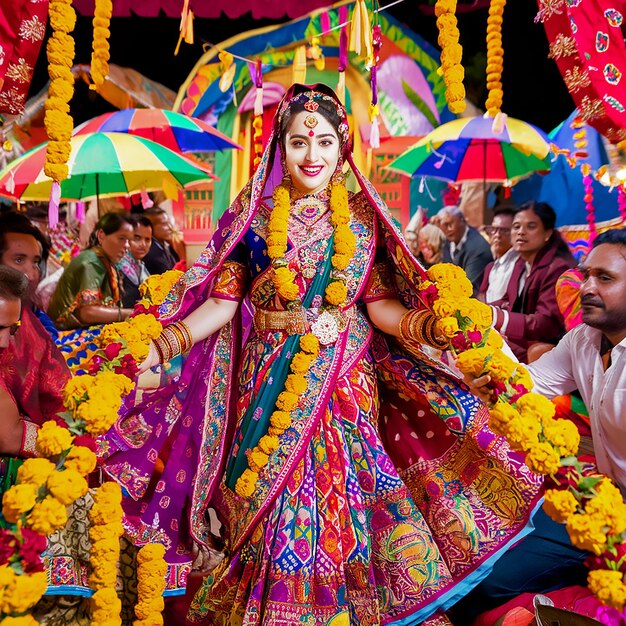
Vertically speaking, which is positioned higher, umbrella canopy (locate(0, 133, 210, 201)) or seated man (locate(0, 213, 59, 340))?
umbrella canopy (locate(0, 133, 210, 201))

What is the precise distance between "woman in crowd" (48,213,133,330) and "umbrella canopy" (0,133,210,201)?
0.47m

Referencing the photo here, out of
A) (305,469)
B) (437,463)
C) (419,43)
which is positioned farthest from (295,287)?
(419,43)

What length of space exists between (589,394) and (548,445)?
773 mm

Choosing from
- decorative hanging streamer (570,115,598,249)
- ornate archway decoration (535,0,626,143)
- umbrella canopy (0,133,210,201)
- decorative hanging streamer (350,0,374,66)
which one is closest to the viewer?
ornate archway decoration (535,0,626,143)

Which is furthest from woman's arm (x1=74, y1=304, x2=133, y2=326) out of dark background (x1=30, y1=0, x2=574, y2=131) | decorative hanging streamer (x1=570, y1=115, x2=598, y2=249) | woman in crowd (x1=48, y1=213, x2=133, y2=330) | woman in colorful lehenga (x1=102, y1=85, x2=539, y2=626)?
decorative hanging streamer (x1=570, y1=115, x2=598, y2=249)

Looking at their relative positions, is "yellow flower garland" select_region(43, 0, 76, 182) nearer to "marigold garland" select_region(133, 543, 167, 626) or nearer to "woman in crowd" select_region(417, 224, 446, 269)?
"marigold garland" select_region(133, 543, 167, 626)

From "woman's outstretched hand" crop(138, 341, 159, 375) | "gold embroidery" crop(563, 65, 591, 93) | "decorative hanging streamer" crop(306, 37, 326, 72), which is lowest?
"woman's outstretched hand" crop(138, 341, 159, 375)

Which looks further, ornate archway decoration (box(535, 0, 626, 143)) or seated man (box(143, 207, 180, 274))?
seated man (box(143, 207, 180, 274))

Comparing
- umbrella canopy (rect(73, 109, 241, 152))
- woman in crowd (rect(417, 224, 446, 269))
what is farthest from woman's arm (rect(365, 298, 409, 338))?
woman in crowd (rect(417, 224, 446, 269))

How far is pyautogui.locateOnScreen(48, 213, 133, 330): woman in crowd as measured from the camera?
5.34 m

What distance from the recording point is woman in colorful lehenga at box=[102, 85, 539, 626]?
110 inches

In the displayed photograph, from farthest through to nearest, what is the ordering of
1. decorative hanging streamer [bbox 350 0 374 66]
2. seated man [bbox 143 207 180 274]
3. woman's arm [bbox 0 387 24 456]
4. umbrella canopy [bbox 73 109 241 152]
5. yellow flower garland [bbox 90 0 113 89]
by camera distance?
seated man [bbox 143 207 180 274] → umbrella canopy [bbox 73 109 241 152] → decorative hanging streamer [bbox 350 0 374 66] → yellow flower garland [bbox 90 0 113 89] → woman's arm [bbox 0 387 24 456]

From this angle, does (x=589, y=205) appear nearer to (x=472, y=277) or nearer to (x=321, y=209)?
(x=472, y=277)

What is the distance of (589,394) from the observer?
3.12m
